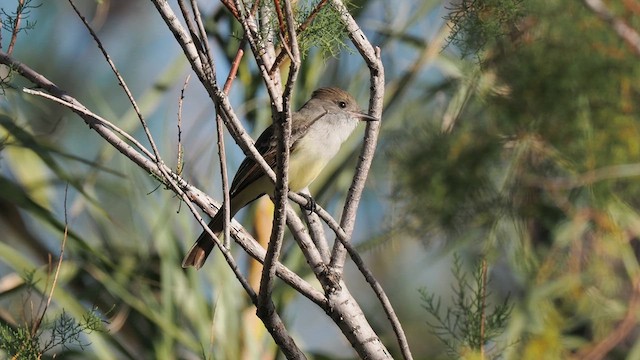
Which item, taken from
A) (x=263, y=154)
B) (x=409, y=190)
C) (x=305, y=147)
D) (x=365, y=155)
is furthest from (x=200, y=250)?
(x=409, y=190)

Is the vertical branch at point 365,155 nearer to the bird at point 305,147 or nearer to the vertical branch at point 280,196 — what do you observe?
the vertical branch at point 280,196

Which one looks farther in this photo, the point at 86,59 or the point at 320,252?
the point at 86,59

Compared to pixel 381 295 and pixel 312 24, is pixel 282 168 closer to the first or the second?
pixel 312 24

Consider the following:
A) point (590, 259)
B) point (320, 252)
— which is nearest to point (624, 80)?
point (590, 259)

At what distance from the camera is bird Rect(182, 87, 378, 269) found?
343cm

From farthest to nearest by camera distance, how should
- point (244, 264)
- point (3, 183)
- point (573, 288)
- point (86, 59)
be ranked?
point (86, 59) → point (573, 288) → point (244, 264) → point (3, 183)

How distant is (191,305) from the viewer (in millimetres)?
3914

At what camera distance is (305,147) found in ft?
11.7

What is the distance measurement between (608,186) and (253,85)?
74.2 inches

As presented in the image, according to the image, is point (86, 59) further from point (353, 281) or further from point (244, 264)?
point (244, 264)

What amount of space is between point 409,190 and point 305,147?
1.80 metres

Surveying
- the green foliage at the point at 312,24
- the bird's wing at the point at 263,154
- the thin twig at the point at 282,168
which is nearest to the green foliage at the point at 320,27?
the green foliage at the point at 312,24

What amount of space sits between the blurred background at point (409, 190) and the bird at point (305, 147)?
168 mm

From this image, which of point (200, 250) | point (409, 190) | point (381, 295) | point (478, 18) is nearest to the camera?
point (381, 295)
